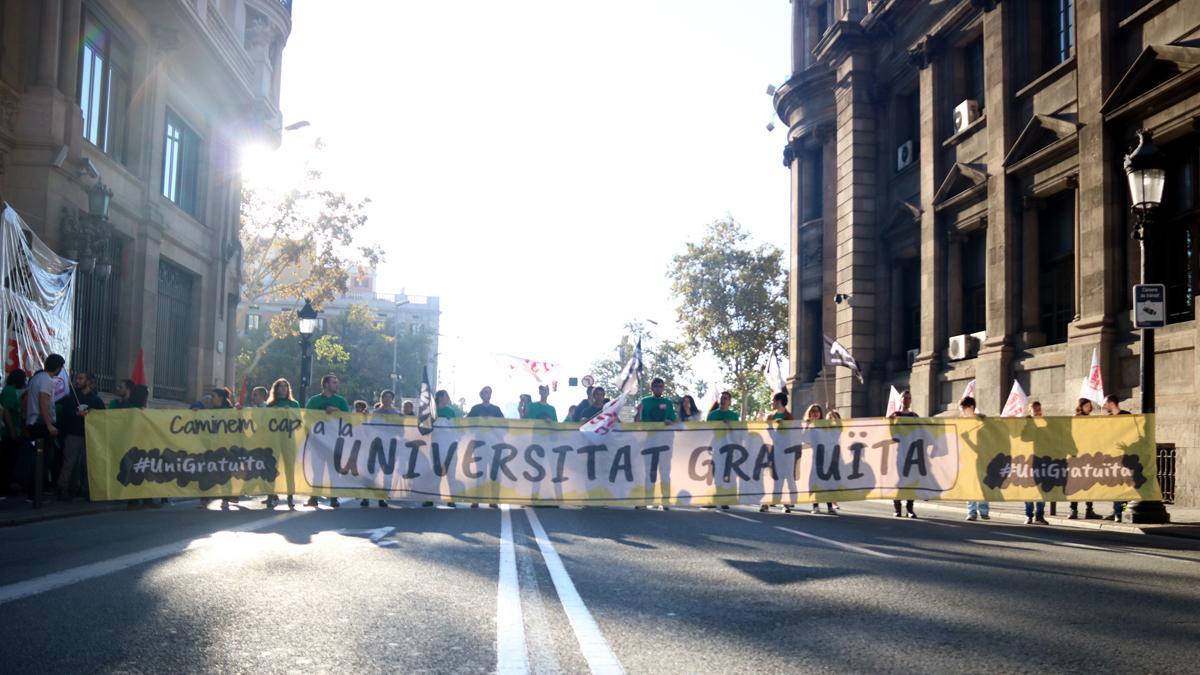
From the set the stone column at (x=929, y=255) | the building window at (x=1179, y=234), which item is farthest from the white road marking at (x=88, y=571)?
the stone column at (x=929, y=255)

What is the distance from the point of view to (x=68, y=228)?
20.8 metres

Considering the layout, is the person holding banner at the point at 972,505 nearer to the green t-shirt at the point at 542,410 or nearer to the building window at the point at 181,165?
the green t-shirt at the point at 542,410

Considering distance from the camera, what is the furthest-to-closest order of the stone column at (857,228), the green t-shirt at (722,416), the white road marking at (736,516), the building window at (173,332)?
1. the stone column at (857,228)
2. the building window at (173,332)
3. the green t-shirt at (722,416)
4. the white road marking at (736,516)

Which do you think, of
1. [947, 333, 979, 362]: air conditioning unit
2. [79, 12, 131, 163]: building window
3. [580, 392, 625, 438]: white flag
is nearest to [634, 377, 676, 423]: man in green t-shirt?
[580, 392, 625, 438]: white flag

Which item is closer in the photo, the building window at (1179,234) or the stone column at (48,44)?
the building window at (1179,234)

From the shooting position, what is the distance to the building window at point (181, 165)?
2920 cm

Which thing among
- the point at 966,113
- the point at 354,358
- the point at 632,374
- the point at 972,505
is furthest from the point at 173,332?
the point at 354,358

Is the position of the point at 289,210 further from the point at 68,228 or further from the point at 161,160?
the point at 68,228

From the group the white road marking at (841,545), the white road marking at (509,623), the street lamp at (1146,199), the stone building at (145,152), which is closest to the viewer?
the white road marking at (509,623)

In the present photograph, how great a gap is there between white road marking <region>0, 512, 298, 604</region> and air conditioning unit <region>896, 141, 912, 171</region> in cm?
2659

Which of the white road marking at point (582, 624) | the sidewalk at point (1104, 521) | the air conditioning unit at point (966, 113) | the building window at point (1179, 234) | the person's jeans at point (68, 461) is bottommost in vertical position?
the sidewalk at point (1104, 521)

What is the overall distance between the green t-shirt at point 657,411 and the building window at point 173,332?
1616cm

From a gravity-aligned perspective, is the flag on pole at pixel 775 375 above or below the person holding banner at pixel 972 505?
above

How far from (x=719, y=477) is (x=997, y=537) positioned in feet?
14.3
